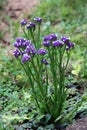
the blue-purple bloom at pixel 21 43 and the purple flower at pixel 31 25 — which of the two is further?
the purple flower at pixel 31 25

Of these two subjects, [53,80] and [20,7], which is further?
[20,7]

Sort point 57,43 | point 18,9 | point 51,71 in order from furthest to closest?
point 18,9 < point 51,71 < point 57,43

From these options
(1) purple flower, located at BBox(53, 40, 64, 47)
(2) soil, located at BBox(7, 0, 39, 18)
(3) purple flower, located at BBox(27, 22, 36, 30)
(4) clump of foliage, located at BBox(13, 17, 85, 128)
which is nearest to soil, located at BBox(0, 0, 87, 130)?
(2) soil, located at BBox(7, 0, 39, 18)

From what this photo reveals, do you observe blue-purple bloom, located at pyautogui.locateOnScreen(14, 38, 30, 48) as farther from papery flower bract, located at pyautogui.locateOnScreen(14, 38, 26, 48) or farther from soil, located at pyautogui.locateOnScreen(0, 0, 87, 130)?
A: soil, located at pyautogui.locateOnScreen(0, 0, 87, 130)

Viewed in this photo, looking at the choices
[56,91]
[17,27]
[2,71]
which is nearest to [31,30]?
[56,91]

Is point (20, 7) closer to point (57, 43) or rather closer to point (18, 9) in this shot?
point (18, 9)

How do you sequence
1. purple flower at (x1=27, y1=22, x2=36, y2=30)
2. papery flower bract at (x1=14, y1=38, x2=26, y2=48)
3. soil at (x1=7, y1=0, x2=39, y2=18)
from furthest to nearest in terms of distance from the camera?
soil at (x1=7, y1=0, x2=39, y2=18) < purple flower at (x1=27, y1=22, x2=36, y2=30) < papery flower bract at (x1=14, y1=38, x2=26, y2=48)

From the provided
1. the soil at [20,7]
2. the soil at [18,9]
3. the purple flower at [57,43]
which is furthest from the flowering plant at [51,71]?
the soil at [20,7]

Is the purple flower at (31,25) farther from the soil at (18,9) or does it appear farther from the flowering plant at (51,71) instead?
the soil at (18,9)

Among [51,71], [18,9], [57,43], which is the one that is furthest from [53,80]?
[18,9]

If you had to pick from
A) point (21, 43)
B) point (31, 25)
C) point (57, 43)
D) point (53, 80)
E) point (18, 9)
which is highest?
point (18, 9)

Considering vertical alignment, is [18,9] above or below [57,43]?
above
